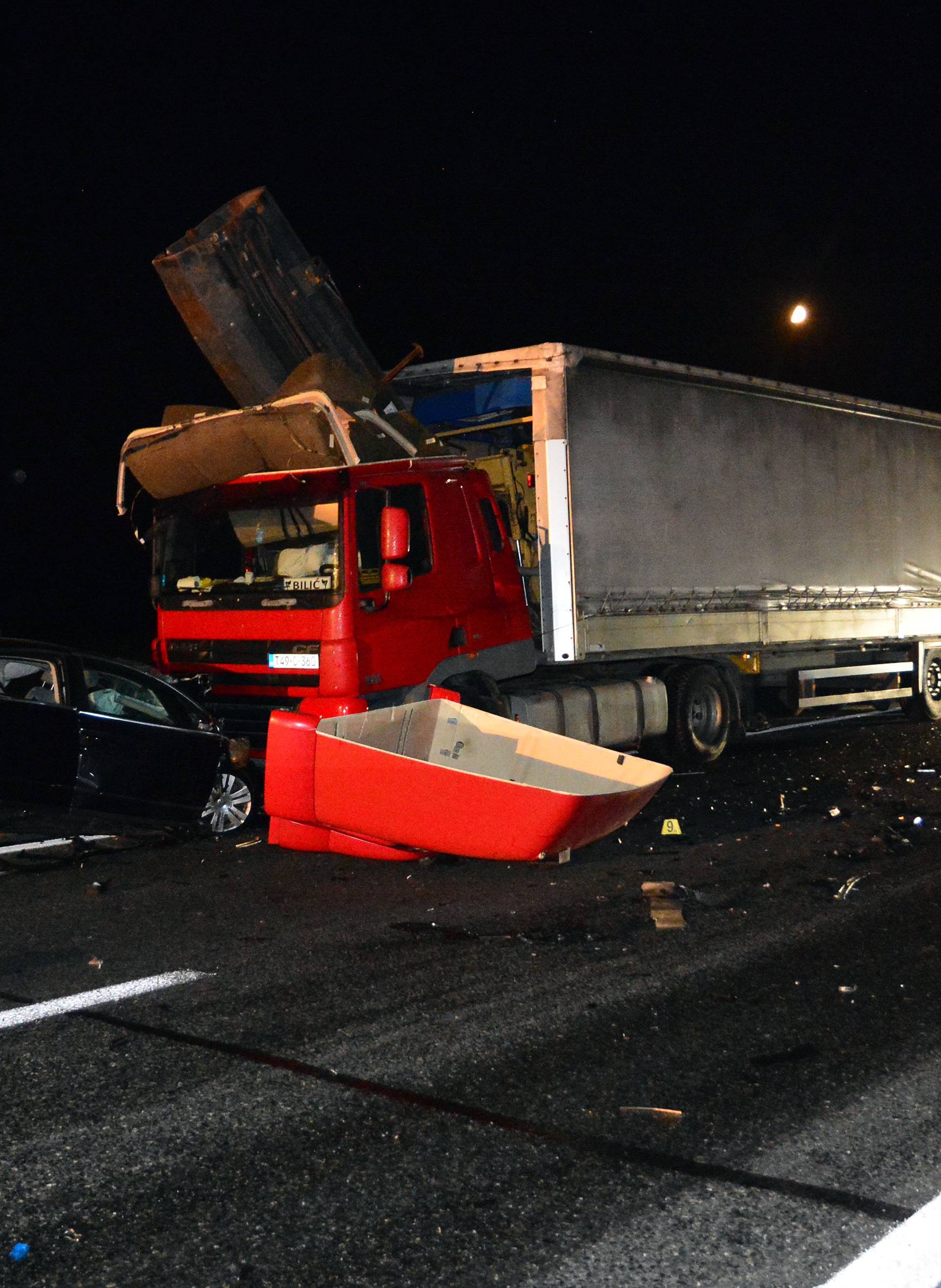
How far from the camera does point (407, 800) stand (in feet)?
22.5

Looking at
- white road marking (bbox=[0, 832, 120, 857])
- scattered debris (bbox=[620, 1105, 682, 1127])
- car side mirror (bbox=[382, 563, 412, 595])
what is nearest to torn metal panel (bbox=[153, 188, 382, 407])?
car side mirror (bbox=[382, 563, 412, 595])

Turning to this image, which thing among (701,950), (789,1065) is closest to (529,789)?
(701,950)

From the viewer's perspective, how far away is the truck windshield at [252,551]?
861 centimetres

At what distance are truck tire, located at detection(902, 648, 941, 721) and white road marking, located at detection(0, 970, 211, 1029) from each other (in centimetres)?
1223

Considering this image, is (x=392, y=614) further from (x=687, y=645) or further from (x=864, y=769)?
(x=864, y=769)

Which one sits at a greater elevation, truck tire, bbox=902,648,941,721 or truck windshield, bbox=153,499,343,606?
truck windshield, bbox=153,499,343,606

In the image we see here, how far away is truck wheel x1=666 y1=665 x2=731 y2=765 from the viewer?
12.0 metres

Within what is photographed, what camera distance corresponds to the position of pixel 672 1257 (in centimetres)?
303

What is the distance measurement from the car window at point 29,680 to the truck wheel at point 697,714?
635 cm

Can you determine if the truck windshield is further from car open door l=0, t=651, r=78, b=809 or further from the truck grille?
car open door l=0, t=651, r=78, b=809

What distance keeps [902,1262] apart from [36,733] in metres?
5.86

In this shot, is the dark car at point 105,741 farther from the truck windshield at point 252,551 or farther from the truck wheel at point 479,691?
the truck wheel at point 479,691

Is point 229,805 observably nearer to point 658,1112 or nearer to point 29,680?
point 29,680

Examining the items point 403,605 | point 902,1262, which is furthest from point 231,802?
point 902,1262
